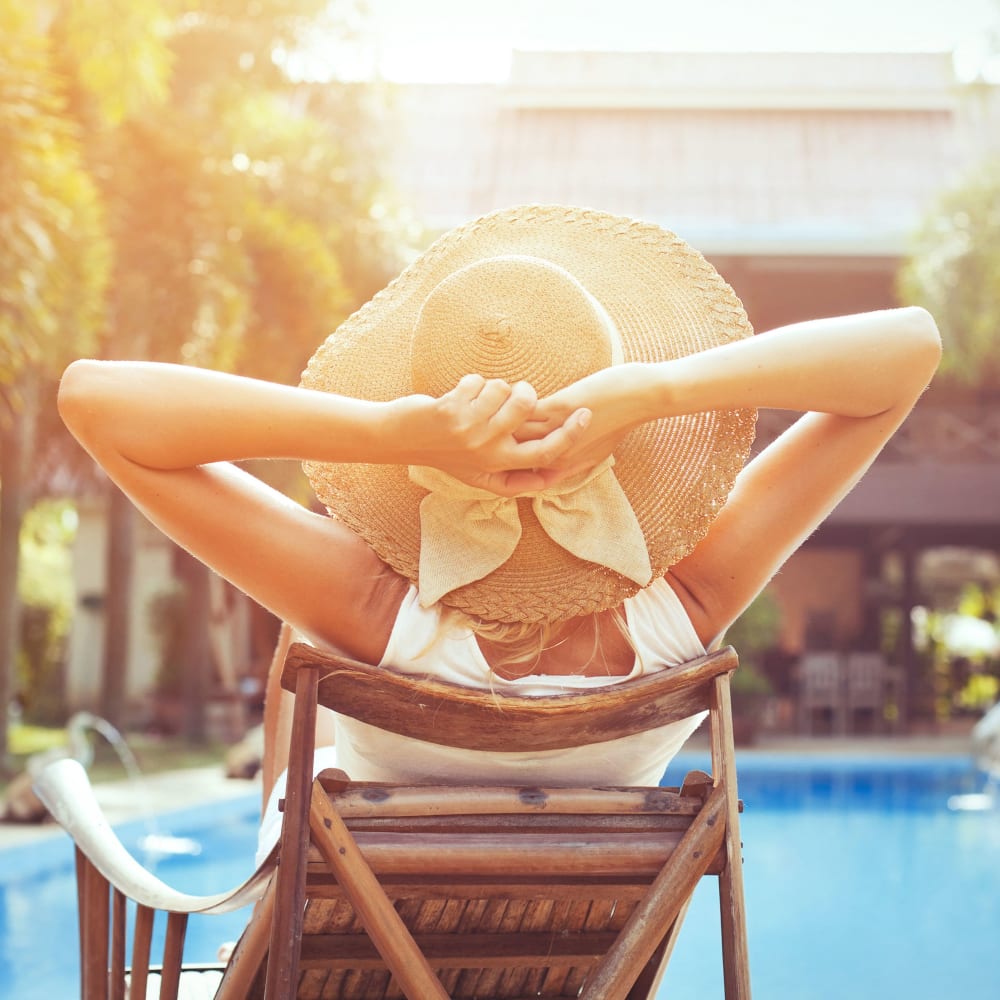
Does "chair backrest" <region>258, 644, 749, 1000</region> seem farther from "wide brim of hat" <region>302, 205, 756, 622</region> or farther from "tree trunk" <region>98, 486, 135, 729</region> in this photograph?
"tree trunk" <region>98, 486, 135, 729</region>

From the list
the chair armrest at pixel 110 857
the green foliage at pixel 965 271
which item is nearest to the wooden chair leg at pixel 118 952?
the chair armrest at pixel 110 857

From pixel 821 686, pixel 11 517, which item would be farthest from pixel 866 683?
pixel 11 517

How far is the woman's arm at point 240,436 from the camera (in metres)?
1.32

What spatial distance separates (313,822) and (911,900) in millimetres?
6312

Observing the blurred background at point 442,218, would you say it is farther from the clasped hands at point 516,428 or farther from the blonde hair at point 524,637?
the clasped hands at point 516,428

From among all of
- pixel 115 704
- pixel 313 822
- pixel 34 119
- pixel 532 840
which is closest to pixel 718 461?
pixel 532 840

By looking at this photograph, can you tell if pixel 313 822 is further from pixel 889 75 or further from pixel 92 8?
pixel 889 75

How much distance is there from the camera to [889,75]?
20.9m

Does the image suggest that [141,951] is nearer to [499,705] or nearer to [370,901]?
[370,901]

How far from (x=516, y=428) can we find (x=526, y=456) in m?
0.03

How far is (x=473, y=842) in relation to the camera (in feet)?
4.48

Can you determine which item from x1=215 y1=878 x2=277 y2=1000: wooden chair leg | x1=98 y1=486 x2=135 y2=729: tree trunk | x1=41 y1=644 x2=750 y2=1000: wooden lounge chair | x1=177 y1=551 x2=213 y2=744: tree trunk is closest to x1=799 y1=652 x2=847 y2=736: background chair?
x1=177 y1=551 x2=213 y2=744: tree trunk

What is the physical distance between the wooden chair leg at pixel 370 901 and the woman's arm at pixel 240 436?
0.28 m

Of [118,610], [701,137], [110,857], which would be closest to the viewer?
[110,857]
